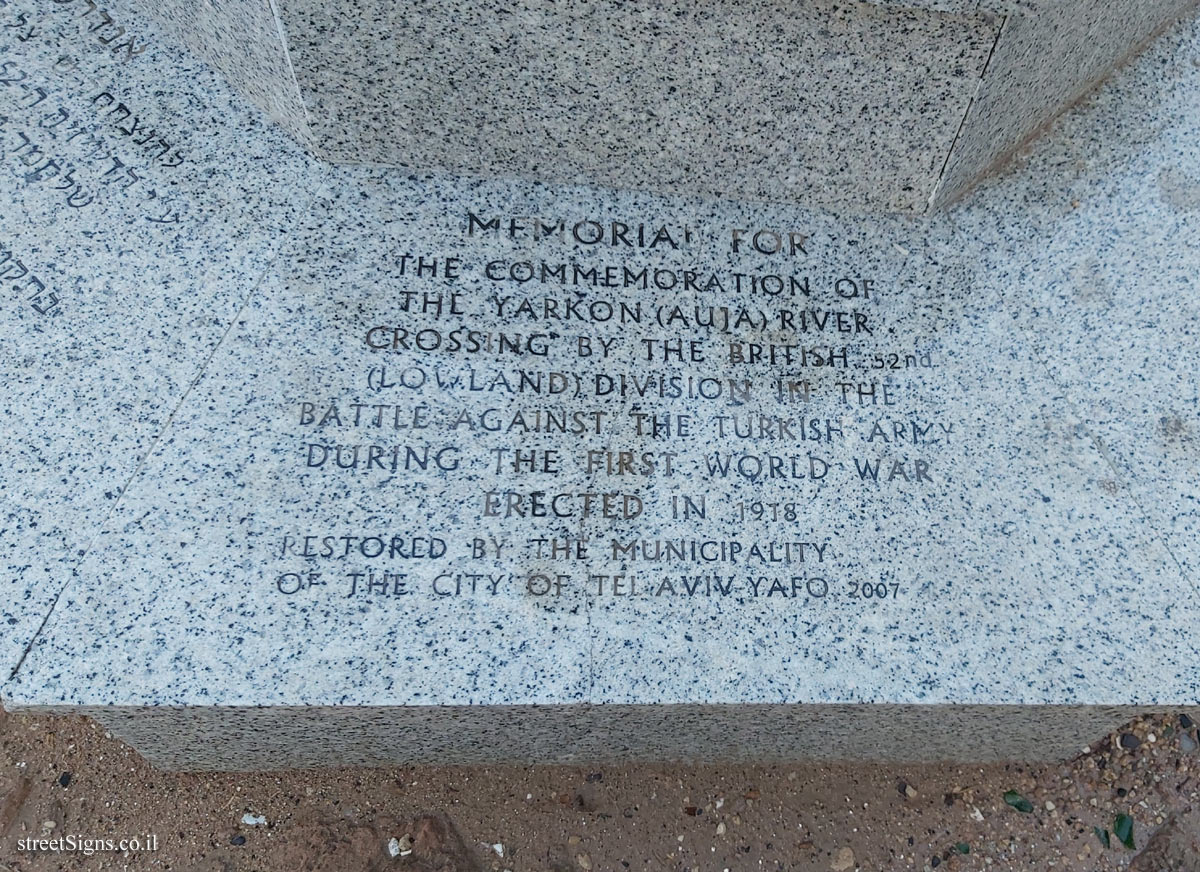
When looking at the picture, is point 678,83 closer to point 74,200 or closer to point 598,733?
point 74,200

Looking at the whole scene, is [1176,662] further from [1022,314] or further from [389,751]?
[389,751]

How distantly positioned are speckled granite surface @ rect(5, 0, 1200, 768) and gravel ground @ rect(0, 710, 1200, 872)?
14cm

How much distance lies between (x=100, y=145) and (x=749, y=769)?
9.87 feet

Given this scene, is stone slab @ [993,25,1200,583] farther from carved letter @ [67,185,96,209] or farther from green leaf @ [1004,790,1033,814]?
carved letter @ [67,185,96,209]

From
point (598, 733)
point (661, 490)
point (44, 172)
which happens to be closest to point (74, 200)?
point (44, 172)

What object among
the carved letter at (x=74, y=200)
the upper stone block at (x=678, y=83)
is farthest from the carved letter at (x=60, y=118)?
the upper stone block at (x=678, y=83)

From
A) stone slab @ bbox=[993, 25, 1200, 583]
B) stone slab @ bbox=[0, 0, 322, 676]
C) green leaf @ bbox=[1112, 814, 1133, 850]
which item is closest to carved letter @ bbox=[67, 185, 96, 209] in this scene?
stone slab @ bbox=[0, 0, 322, 676]

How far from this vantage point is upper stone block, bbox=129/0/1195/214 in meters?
2.22

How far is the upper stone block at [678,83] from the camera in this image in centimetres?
222

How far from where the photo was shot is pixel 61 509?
6.55 feet

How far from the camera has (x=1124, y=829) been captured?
8.54 ft

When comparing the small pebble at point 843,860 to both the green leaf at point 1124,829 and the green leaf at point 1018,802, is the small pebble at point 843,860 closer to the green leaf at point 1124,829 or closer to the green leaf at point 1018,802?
the green leaf at point 1018,802

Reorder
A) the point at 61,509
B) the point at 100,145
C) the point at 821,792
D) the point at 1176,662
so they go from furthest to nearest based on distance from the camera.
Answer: the point at 821,792
the point at 100,145
the point at 1176,662
the point at 61,509

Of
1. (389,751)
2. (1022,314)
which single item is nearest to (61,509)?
(389,751)
